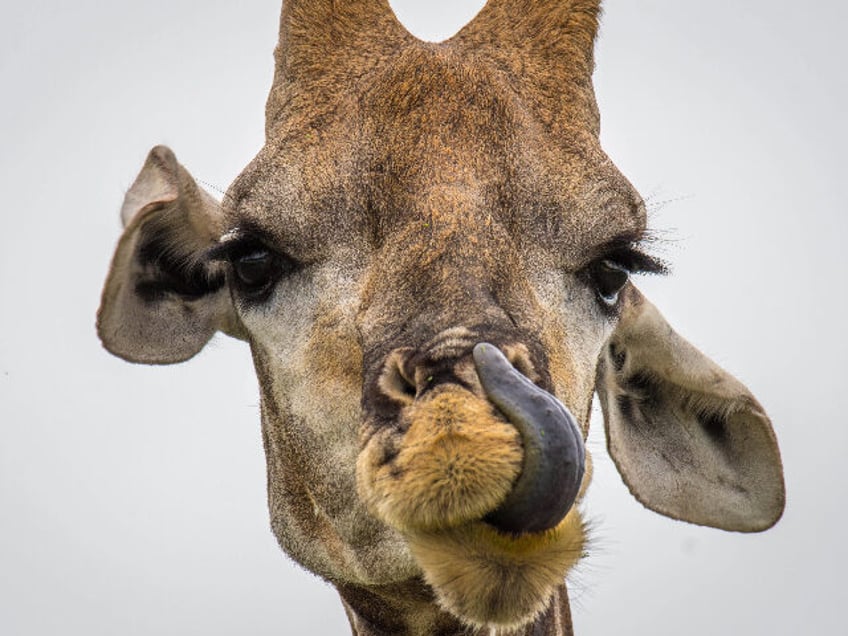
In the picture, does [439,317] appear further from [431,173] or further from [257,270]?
[257,270]

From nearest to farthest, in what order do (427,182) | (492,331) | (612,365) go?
1. (492,331)
2. (427,182)
3. (612,365)

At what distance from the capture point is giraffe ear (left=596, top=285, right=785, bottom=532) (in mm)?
9133

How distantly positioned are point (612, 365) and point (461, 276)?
132 inches

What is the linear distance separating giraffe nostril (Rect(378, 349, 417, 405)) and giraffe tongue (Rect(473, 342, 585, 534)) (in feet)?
1.52

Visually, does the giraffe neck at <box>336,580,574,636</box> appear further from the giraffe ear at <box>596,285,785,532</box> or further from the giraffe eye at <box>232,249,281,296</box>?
the giraffe eye at <box>232,249,281,296</box>

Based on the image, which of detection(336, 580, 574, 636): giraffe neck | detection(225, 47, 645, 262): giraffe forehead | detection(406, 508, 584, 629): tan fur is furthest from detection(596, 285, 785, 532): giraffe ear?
detection(406, 508, 584, 629): tan fur

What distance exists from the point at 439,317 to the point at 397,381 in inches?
13.9

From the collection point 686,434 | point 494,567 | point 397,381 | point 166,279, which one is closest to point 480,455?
point 494,567

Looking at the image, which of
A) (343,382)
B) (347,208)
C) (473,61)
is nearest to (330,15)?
(473,61)

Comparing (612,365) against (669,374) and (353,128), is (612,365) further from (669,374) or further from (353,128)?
(353,128)

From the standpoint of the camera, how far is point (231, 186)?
7.45 m

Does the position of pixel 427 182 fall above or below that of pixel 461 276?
above

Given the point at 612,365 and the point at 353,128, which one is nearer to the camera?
the point at 353,128

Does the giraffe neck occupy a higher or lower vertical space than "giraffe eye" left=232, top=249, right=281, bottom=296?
lower
